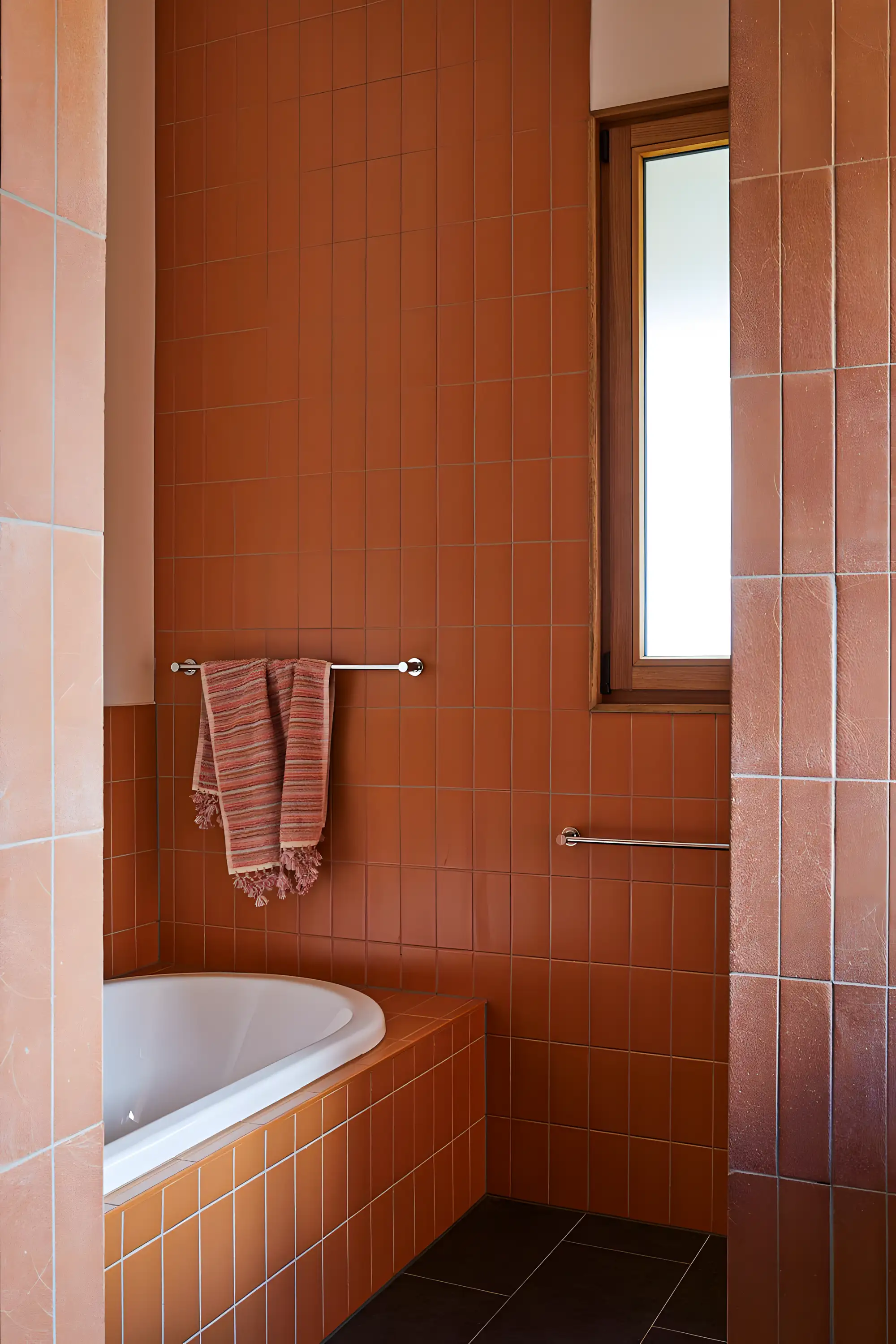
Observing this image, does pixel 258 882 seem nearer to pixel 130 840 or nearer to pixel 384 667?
pixel 130 840

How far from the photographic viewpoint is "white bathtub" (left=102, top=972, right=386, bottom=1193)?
251 cm

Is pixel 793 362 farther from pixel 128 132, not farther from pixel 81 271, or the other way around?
pixel 128 132

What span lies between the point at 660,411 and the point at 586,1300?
1.80 m

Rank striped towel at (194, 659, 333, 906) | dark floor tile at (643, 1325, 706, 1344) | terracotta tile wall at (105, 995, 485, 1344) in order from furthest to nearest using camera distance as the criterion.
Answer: striped towel at (194, 659, 333, 906), dark floor tile at (643, 1325, 706, 1344), terracotta tile wall at (105, 995, 485, 1344)

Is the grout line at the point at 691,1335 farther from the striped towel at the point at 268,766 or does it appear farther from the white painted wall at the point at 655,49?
the white painted wall at the point at 655,49

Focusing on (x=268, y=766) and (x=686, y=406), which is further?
(x=268, y=766)

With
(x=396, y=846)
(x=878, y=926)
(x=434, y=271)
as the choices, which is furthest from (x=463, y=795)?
(x=878, y=926)

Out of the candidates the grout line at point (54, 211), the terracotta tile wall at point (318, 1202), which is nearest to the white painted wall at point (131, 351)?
the terracotta tile wall at point (318, 1202)

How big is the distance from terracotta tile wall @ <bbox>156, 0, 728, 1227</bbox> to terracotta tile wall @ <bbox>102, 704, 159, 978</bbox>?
6 centimetres

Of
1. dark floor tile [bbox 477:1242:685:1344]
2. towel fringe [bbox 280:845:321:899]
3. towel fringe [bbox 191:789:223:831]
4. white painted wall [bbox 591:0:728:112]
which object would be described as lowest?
dark floor tile [bbox 477:1242:685:1344]

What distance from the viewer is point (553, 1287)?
7.28ft

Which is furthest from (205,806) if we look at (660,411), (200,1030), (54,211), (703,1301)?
(54,211)

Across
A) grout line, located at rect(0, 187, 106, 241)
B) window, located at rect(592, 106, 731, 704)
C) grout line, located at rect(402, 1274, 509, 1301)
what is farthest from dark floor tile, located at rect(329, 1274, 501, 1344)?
grout line, located at rect(0, 187, 106, 241)

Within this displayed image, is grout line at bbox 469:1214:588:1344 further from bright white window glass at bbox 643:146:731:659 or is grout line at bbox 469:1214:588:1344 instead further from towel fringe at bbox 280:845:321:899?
bright white window glass at bbox 643:146:731:659
